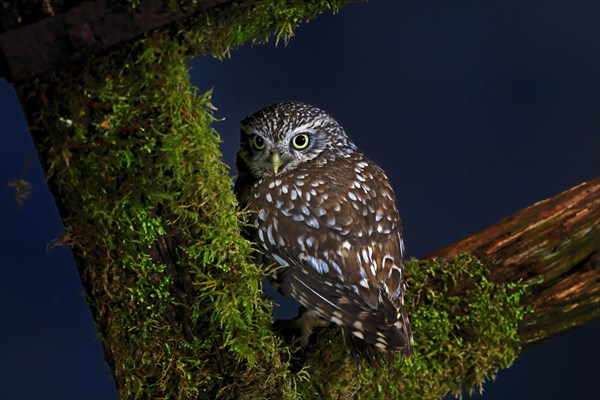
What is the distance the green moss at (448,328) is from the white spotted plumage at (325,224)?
178mm

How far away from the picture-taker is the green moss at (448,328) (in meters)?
2.77

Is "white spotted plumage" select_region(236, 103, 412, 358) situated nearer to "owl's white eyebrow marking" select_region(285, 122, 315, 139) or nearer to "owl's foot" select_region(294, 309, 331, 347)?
"owl's white eyebrow marking" select_region(285, 122, 315, 139)

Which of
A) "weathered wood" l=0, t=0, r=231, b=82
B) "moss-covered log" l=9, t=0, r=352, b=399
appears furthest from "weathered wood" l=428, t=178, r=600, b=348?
"weathered wood" l=0, t=0, r=231, b=82

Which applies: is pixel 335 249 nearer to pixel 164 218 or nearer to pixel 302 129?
pixel 302 129

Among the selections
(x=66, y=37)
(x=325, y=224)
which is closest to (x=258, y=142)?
(x=325, y=224)

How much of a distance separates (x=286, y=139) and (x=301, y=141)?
9 cm


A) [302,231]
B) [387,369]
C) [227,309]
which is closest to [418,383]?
[387,369]

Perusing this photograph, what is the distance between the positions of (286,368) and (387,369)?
1.58ft

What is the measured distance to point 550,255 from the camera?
284 cm

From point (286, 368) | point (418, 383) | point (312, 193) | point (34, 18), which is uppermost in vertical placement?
point (34, 18)

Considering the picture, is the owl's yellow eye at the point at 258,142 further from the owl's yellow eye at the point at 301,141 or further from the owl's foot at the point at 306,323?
the owl's foot at the point at 306,323

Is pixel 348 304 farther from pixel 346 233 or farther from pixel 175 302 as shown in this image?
pixel 175 302

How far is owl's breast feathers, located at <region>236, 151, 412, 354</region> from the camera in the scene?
2463 mm

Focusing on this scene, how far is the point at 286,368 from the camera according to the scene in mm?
2461
